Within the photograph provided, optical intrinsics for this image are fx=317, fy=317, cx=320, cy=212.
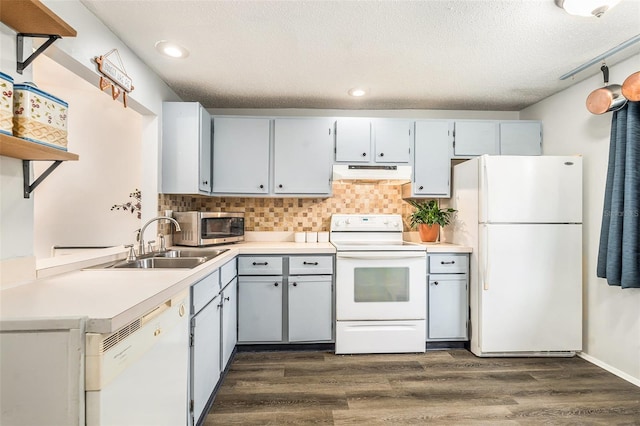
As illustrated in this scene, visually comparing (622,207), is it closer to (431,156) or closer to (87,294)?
(431,156)

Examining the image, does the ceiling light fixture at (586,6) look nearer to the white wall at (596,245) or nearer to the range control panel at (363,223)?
the white wall at (596,245)

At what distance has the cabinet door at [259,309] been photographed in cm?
263

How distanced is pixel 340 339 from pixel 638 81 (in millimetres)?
2676

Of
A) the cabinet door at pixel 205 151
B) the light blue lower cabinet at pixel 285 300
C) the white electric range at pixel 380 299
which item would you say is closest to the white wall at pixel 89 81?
the cabinet door at pixel 205 151

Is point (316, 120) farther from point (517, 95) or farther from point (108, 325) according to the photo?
point (108, 325)

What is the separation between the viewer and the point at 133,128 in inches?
116

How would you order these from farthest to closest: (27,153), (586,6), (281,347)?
1. (281,347)
2. (586,6)
3. (27,153)

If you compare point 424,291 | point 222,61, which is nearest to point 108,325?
point 222,61

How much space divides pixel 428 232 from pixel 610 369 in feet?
5.39

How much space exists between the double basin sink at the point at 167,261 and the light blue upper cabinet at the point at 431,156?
1.92m

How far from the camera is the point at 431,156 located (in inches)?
120

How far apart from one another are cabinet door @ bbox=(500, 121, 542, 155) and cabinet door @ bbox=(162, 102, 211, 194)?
2791 mm

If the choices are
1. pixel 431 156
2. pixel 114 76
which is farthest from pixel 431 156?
pixel 114 76

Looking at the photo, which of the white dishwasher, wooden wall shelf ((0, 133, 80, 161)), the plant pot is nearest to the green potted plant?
the plant pot
